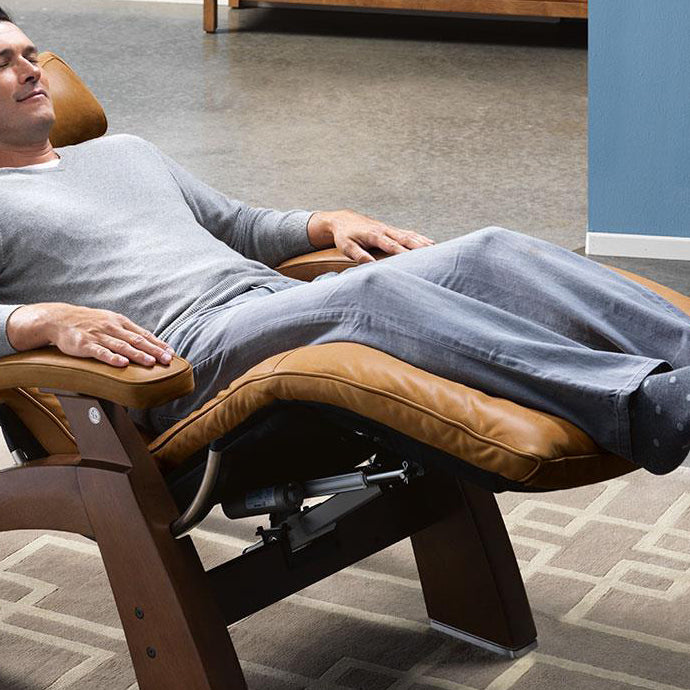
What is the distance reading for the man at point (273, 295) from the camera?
161cm

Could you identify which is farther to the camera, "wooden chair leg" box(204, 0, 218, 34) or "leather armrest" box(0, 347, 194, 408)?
"wooden chair leg" box(204, 0, 218, 34)

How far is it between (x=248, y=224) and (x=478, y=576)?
28.7 inches

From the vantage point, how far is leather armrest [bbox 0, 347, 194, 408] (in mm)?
1628

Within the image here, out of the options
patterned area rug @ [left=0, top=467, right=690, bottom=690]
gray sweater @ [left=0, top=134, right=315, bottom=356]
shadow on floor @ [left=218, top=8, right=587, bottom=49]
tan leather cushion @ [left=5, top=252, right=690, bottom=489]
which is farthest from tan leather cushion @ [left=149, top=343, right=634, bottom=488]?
shadow on floor @ [left=218, top=8, right=587, bottom=49]

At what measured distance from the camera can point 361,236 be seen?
7.33 ft

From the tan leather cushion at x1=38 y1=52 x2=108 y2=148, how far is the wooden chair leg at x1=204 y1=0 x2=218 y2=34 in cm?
461

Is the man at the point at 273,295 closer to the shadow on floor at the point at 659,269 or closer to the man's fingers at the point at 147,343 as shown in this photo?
the man's fingers at the point at 147,343

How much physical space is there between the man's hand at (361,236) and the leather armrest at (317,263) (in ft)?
0.04

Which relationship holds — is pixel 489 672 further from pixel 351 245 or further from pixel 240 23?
pixel 240 23

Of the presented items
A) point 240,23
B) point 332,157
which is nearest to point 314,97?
point 332,157

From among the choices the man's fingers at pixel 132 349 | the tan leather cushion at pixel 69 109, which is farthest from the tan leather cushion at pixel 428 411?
the tan leather cushion at pixel 69 109

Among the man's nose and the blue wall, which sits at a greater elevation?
the man's nose

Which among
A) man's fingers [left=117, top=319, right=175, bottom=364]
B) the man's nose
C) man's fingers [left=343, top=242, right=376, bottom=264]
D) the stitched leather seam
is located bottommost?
the stitched leather seam

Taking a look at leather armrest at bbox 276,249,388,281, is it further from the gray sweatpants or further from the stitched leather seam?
the stitched leather seam
